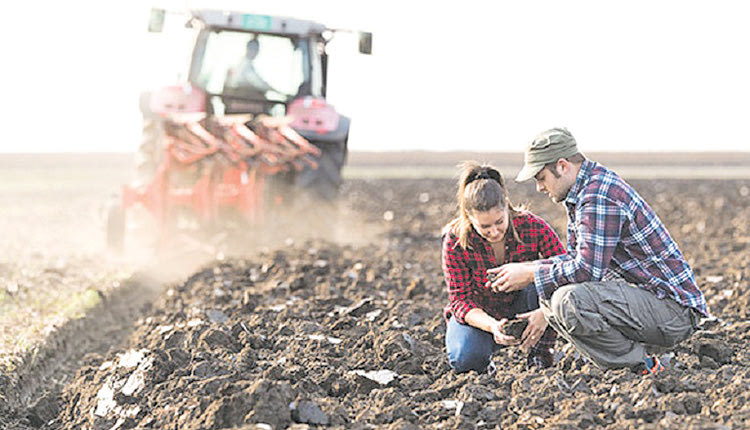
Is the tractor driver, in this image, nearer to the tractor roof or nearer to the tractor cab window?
the tractor cab window

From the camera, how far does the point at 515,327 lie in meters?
4.41

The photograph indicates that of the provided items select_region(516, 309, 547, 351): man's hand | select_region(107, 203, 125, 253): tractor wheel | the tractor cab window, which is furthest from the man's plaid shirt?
the tractor cab window

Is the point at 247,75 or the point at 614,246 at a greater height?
the point at 247,75

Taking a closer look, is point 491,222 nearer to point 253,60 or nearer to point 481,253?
point 481,253

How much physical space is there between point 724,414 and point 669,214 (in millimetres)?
11747

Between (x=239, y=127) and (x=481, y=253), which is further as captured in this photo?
(x=239, y=127)

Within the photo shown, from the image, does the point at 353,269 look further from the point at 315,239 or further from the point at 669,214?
the point at 669,214

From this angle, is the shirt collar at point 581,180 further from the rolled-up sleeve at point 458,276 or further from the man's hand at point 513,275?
the rolled-up sleeve at point 458,276

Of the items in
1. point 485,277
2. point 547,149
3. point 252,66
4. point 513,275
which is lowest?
point 485,277

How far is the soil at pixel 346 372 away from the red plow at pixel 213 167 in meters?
1.27

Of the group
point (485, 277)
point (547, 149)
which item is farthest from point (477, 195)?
point (485, 277)

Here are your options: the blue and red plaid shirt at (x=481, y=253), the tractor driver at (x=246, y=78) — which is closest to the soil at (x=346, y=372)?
the blue and red plaid shirt at (x=481, y=253)

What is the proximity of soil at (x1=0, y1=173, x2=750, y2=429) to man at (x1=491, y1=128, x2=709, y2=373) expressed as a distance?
0.66 ft

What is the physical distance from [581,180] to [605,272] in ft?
1.76
